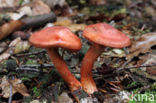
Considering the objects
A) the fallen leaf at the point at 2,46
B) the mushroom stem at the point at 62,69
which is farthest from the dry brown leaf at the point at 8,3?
the mushroom stem at the point at 62,69

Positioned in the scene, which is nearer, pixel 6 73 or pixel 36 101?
pixel 36 101

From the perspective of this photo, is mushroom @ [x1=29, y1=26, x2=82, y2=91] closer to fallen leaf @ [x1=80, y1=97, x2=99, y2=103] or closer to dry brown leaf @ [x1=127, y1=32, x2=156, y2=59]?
fallen leaf @ [x1=80, y1=97, x2=99, y2=103]

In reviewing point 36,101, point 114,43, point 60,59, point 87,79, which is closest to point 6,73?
point 36,101

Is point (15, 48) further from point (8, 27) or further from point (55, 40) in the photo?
point (55, 40)

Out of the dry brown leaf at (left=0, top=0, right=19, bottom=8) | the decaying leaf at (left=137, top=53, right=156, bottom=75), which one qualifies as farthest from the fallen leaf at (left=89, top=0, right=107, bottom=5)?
the decaying leaf at (left=137, top=53, right=156, bottom=75)

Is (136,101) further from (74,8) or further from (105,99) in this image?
(74,8)

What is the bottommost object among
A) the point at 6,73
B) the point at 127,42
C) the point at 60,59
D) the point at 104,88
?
the point at 104,88

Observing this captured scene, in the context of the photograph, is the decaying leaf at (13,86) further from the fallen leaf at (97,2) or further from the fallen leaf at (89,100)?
the fallen leaf at (97,2)
